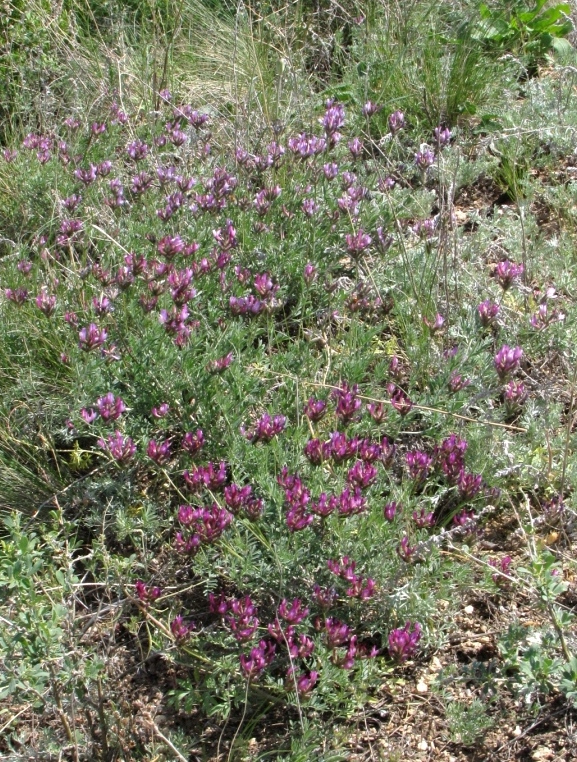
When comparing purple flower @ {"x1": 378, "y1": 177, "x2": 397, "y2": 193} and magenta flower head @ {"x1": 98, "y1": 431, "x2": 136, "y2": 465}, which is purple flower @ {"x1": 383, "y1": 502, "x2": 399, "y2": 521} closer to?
magenta flower head @ {"x1": 98, "y1": 431, "x2": 136, "y2": 465}

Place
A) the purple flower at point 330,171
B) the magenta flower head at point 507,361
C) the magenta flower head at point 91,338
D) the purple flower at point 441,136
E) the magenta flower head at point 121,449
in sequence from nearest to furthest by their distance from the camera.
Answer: the magenta flower head at point 121,449 < the magenta flower head at point 507,361 < the magenta flower head at point 91,338 < the purple flower at point 441,136 < the purple flower at point 330,171

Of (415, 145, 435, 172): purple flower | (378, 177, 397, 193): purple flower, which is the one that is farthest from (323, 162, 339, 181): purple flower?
(415, 145, 435, 172): purple flower

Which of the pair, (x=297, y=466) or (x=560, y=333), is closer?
(x=297, y=466)

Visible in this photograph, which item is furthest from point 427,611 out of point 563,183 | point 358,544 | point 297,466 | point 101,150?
point 101,150

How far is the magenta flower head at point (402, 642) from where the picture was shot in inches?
88.2

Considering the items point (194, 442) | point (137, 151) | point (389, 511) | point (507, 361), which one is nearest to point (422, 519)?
point (389, 511)

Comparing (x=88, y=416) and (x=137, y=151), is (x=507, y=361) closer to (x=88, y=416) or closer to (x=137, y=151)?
(x=88, y=416)

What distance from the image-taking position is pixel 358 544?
7.84 ft

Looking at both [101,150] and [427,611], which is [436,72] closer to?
[101,150]

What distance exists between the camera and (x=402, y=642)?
224cm

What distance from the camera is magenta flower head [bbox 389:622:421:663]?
7.35 feet

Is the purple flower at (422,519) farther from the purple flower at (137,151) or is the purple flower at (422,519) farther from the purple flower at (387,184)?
the purple flower at (137,151)

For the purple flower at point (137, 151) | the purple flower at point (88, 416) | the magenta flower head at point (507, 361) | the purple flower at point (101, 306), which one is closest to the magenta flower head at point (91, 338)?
the purple flower at point (101, 306)

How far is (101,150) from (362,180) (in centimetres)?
146
